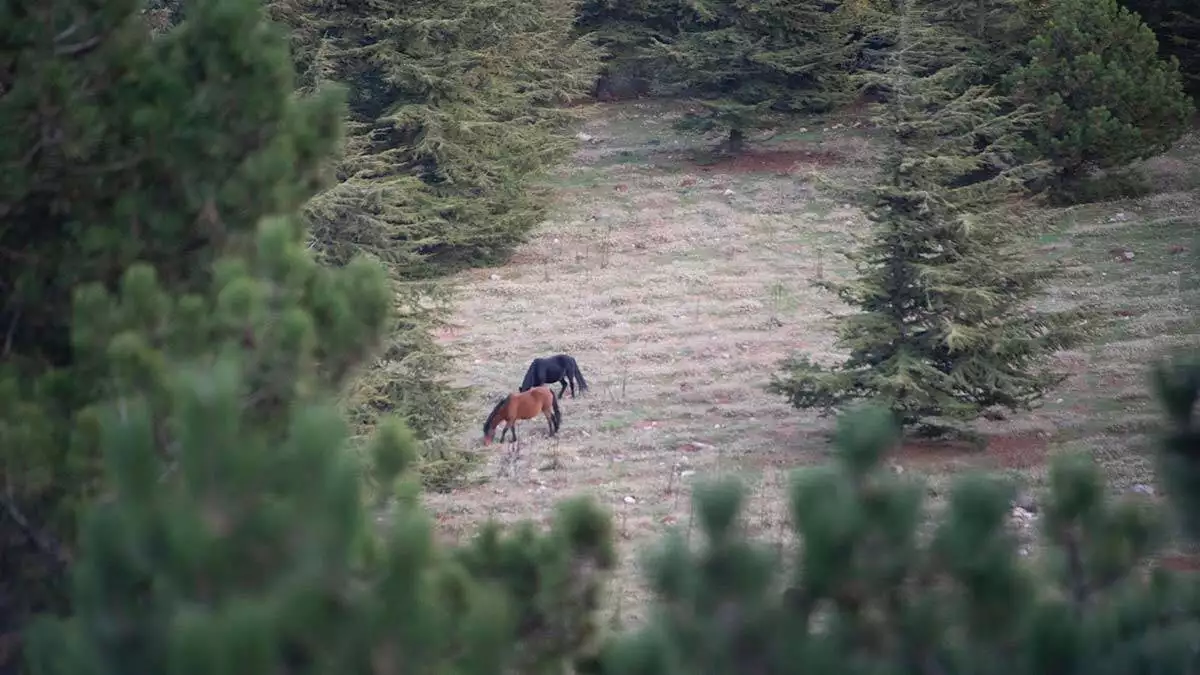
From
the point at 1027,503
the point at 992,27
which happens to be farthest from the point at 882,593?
the point at 992,27

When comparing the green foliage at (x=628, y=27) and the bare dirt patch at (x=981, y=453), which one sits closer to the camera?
the bare dirt patch at (x=981, y=453)

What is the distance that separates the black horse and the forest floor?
0.90ft

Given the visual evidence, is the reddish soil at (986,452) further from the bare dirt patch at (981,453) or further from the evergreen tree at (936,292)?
the evergreen tree at (936,292)

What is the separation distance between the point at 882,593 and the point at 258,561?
59.8 inches

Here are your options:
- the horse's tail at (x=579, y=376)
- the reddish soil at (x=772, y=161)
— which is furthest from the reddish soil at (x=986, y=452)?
the reddish soil at (x=772, y=161)

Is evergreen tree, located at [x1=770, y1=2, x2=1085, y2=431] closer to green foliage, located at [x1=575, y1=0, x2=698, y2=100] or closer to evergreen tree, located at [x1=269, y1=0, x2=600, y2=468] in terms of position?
evergreen tree, located at [x1=269, y1=0, x2=600, y2=468]

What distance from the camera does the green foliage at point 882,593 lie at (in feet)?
10.5

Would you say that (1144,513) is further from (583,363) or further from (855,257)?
(583,363)

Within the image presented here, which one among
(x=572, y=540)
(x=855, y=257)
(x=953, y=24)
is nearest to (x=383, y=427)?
(x=572, y=540)

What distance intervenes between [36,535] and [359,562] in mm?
1722

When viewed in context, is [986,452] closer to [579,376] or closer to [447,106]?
[579,376]

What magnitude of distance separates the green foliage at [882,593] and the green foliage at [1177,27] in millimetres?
20785

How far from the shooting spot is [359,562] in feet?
10.1

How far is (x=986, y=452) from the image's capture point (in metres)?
11.1
